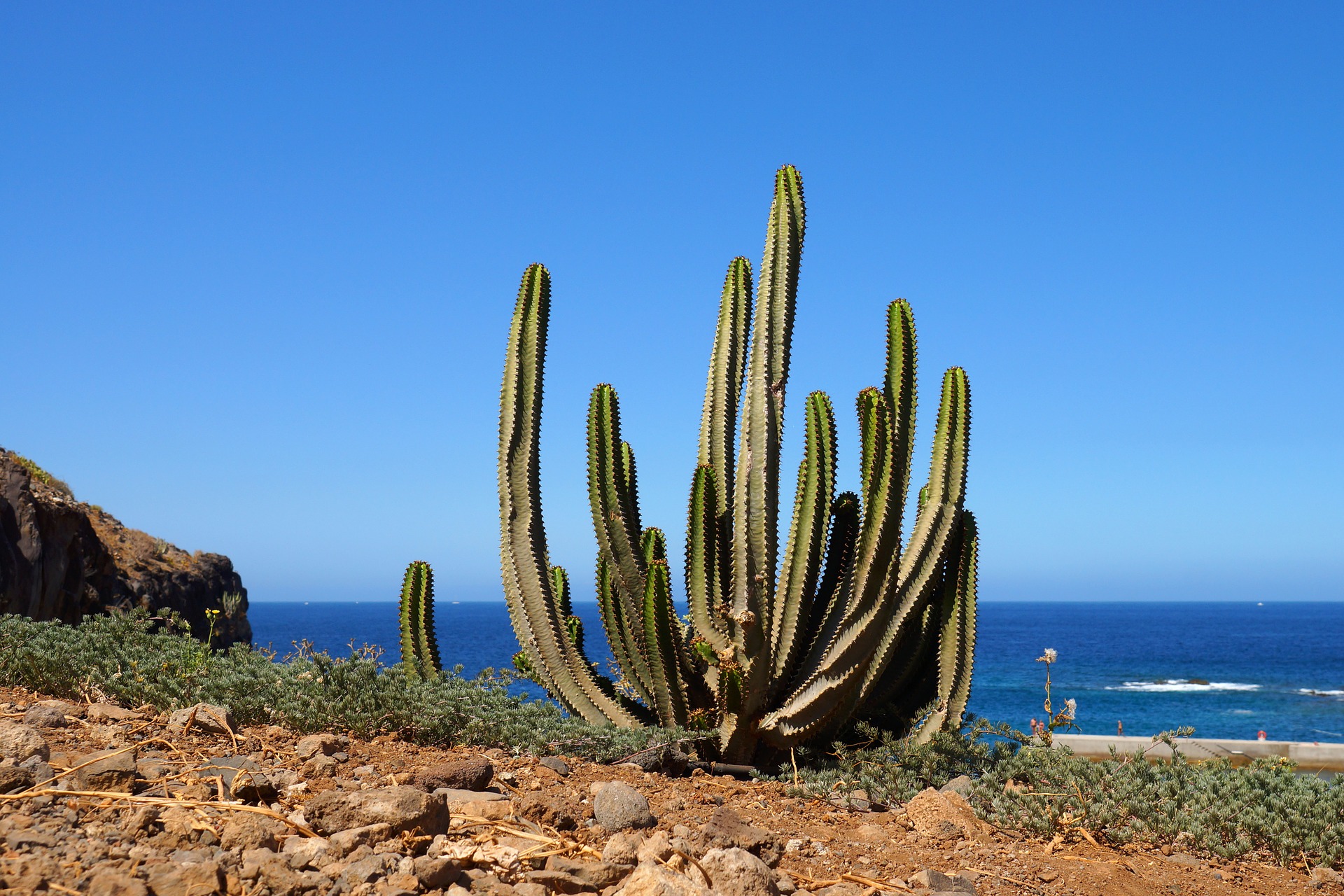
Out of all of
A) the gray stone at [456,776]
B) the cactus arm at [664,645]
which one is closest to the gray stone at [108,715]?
the gray stone at [456,776]

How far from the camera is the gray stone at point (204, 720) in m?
4.28

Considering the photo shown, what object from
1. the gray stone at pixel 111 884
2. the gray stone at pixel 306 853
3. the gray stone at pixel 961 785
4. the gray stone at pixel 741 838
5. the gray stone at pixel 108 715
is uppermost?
the gray stone at pixel 108 715

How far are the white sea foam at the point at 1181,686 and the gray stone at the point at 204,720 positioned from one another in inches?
2014

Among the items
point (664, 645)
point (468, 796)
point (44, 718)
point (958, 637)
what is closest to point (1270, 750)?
point (958, 637)

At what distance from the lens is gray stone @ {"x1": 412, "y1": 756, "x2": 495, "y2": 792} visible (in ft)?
12.7

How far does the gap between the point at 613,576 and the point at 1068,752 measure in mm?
2792

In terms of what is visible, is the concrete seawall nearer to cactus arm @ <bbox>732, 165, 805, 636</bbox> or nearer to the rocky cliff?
cactus arm @ <bbox>732, 165, 805, 636</bbox>

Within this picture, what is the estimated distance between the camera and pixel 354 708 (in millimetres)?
4941

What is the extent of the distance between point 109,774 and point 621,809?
1711 millimetres

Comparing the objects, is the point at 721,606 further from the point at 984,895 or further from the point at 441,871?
the point at 441,871

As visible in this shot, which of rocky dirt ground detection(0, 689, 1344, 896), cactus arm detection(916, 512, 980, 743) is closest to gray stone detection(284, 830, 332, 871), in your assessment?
rocky dirt ground detection(0, 689, 1344, 896)

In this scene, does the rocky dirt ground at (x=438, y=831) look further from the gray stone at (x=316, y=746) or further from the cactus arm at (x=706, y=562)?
the cactus arm at (x=706, y=562)

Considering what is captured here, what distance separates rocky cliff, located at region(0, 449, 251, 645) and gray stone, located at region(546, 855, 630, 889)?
23.7 feet

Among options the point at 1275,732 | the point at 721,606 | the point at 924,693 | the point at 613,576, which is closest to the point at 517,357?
the point at 613,576
